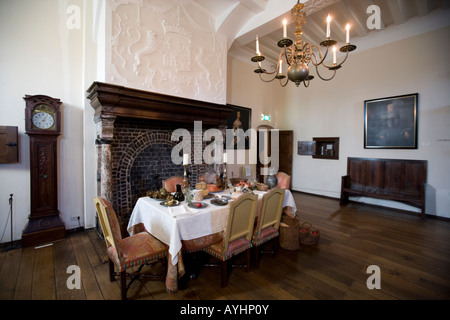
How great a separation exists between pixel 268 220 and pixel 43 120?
3569 millimetres

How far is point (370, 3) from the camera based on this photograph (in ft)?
12.9

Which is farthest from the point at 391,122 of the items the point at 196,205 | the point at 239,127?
the point at 196,205

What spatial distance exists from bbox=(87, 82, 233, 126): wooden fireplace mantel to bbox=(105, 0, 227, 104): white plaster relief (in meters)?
0.20

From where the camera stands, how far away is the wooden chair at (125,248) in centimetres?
182

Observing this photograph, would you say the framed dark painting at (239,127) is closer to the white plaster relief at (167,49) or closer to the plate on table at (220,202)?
the white plaster relief at (167,49)

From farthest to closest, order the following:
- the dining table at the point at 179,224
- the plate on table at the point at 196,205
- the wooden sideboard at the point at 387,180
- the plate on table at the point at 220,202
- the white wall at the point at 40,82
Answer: the wooden sideboard at the point at 387,180, the white wall at the point at 40,82, the plate on table at the point at 220,202, the plate on table at the point at 196,205, the dining table at the point at 179,224

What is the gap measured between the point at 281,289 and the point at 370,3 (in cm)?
531

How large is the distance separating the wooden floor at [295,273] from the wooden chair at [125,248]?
0.87 ft

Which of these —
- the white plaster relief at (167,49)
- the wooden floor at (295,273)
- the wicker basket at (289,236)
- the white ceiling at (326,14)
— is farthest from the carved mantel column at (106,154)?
the white ceiling at (326,14)

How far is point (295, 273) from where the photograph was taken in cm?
237

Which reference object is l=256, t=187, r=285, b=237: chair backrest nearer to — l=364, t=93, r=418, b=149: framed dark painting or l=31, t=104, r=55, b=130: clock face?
l=31, t=104, r=55, b=130: clock face

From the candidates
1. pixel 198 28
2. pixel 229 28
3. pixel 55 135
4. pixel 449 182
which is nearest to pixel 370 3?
pixel 229 28

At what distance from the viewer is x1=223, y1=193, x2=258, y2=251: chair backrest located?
6.57ft
